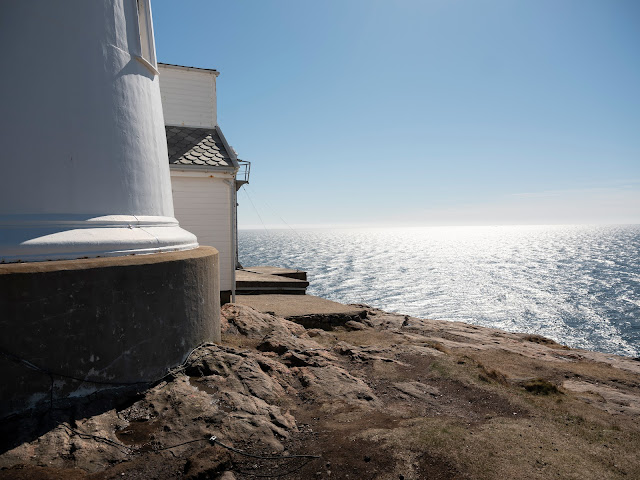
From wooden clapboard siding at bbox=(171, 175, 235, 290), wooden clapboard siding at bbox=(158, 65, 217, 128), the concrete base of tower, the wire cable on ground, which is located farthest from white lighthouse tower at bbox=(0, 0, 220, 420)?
wooden clapboard siding at bbox=(158, 65, 217, 128)

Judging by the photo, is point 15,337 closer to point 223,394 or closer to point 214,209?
point 223,394

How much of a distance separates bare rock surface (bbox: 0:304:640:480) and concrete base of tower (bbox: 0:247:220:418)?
0.24 meters

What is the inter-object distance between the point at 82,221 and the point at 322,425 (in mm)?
4001

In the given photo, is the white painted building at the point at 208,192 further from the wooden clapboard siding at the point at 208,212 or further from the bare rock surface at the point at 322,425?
the bare rock surface at the point at 322,425

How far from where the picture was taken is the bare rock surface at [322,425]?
427 centimetres

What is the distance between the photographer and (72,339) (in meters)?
4.60

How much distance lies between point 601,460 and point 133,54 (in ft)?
26.7

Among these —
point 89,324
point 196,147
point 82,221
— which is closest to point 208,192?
→ point 196,147

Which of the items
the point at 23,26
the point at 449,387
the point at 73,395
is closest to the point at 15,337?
the point at 73,395

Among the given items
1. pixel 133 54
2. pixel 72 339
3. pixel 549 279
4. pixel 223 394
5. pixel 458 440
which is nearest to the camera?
pixel 72 339

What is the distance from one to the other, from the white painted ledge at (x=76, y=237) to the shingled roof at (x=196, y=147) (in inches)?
209

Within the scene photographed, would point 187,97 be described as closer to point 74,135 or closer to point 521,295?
point 74,135

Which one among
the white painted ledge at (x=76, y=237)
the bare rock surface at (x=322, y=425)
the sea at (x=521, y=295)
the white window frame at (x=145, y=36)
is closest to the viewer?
the bare rock surface at (x=322, y=425)

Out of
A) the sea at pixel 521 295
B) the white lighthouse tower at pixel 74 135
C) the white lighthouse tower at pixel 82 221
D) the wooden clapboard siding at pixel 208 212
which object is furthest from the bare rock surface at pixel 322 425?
the sea at pixel 521 295
